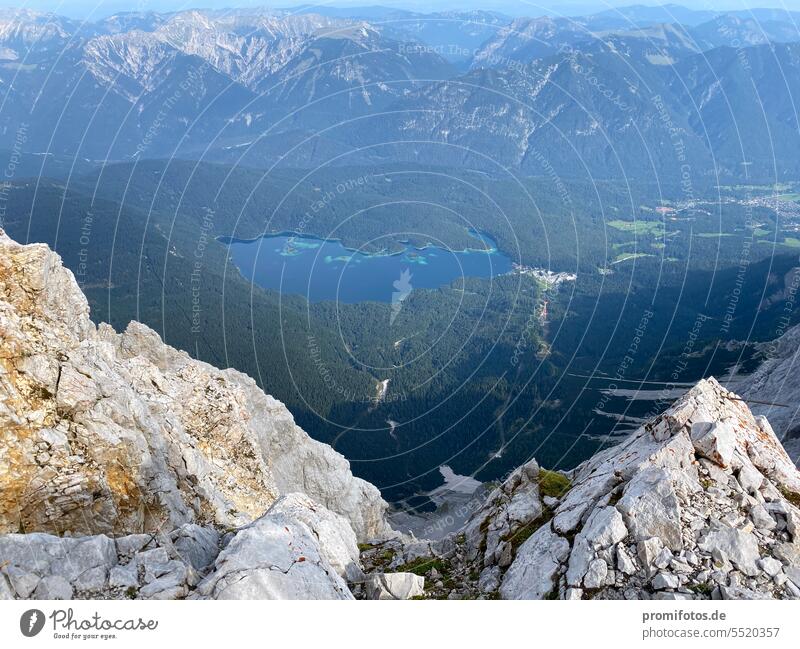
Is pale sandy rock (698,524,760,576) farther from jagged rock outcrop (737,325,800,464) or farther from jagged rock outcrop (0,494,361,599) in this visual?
jagged rock outcrop (737,325,800,464)

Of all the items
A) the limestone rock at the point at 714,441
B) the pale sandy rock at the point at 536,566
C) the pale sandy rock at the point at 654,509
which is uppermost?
the limestone rock at the point at 714,441

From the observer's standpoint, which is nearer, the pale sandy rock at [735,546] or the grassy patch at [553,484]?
the pale sandy rock at [735,546]

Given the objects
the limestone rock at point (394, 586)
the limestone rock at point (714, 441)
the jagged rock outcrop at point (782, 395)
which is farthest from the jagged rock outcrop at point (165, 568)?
the jagged rock outcrop at point (782, 395)

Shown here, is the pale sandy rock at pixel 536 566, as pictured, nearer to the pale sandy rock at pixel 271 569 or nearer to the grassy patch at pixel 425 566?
the grassy patch at pixel 425 566

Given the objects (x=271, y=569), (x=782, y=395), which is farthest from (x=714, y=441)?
(x=782, y=395)

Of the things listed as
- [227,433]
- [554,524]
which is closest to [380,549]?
[227,433]

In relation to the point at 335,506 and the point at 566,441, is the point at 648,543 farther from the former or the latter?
the point at 566,441
